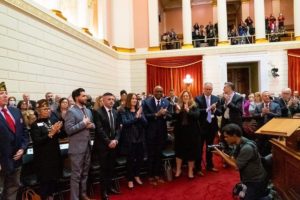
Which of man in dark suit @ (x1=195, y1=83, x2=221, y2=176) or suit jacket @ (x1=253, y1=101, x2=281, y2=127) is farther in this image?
suit jacket @ (x1=253, y1=101, x2=281, y2=127)

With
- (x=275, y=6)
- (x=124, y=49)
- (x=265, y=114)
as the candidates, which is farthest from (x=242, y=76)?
(x=265, y=114)

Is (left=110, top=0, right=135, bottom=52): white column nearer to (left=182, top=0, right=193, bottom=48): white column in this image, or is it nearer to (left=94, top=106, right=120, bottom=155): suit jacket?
(left=182, top=0, right=193, bottom=48): white column

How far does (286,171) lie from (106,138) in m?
2.33

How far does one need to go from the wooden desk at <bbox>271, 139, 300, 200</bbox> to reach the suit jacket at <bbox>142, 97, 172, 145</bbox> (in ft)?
6.49

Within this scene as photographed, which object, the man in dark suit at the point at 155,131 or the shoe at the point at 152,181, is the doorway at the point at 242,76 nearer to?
the man in dark suit at the point at 155,131

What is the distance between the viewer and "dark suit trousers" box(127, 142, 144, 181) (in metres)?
4.97

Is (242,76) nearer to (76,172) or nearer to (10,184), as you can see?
(76,172)

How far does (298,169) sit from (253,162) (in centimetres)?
57

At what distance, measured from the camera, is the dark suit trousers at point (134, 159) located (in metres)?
4.97

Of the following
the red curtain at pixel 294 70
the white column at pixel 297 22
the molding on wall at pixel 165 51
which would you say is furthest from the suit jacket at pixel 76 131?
the white column at pixel 297 22

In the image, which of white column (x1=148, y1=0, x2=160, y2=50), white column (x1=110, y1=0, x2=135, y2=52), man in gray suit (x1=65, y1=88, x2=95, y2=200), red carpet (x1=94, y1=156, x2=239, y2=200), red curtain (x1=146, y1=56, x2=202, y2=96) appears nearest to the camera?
man in gray suit (x1=65, y1=88, x2=95, y2=200)

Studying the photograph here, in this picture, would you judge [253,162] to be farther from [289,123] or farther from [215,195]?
[215,195]

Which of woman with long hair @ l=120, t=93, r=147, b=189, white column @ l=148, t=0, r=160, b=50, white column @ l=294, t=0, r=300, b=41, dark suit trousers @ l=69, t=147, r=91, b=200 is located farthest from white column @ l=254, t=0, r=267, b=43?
dark suit trousers @ l=69, t=147, r=91, b=200

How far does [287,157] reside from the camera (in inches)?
128
